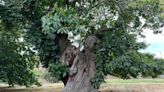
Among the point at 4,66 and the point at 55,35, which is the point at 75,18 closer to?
the point at 55,35

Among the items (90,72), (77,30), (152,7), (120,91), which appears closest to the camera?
(77,30)

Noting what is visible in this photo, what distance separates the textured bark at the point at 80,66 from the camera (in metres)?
11.3

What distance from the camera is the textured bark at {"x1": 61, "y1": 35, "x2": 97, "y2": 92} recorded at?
1127 cm

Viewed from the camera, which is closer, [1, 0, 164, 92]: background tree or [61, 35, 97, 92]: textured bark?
[1, 0, 164, 92]: background tree

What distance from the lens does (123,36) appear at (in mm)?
11641

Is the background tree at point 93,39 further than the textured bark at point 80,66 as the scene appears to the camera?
No

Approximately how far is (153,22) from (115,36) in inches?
52.9

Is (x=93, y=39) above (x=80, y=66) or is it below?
above

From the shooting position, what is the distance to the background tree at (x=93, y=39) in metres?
10.6

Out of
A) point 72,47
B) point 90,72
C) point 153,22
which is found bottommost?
point 90,72

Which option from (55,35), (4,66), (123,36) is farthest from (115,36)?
(4,66)

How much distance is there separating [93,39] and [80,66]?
2.95 ft

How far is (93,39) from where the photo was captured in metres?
11.4

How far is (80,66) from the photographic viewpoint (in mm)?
11344
